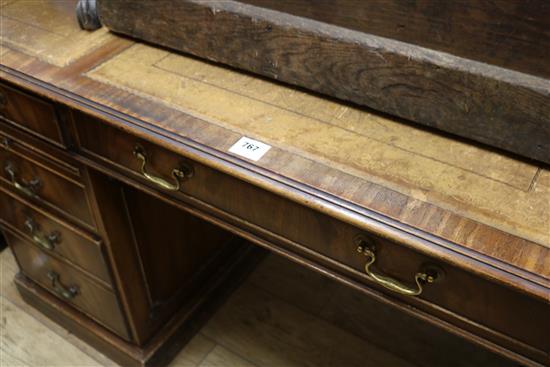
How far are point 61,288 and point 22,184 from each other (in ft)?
1.03

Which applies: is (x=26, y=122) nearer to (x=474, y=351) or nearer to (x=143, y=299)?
(x=143, y=299)

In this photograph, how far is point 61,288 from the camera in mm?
1365

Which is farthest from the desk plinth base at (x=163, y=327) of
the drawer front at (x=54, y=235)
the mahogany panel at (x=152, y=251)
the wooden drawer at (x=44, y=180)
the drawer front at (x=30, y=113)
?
the drawer front at (x=30, y=113)

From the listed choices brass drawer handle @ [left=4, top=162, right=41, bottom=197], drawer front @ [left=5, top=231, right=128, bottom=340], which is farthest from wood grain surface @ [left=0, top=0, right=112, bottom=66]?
drawer front @ [left=5, top=231, right=128, bottom=340]

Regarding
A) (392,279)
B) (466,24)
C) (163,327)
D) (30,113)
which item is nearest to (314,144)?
(392,279)

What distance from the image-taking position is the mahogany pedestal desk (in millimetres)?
682

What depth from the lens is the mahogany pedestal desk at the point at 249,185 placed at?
68 centimetres

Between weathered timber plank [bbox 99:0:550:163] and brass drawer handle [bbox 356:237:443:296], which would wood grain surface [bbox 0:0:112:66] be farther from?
brass drawer handle [bbox 356:237:443:296]

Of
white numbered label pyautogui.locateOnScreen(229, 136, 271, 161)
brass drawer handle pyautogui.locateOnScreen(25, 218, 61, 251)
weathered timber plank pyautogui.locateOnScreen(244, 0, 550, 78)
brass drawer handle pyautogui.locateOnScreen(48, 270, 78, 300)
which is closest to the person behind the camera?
white numbered label pyautogui.locateOnScreen(229, 136, 271, 161)

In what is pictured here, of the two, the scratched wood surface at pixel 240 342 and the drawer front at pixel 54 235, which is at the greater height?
the drawer front at pixel 54 235

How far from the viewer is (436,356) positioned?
56.7 inches

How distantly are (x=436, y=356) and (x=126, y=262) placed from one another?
2.77 ft

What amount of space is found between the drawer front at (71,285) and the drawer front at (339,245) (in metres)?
0.46

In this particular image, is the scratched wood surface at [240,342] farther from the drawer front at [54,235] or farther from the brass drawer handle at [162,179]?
the brass drawer handle at [162,179]
